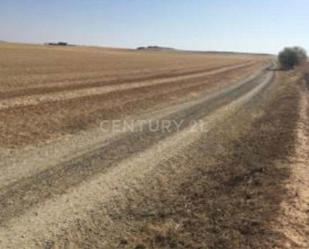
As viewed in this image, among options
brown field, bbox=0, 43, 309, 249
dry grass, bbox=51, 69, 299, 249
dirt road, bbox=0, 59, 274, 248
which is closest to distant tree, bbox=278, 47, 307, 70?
brown field, bbox=0, 43, 309, 249

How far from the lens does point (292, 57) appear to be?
86438mm

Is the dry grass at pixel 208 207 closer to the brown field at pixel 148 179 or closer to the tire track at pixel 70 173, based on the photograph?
the brown field at pixel 148 179

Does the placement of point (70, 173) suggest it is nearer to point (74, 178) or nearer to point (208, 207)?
point (74, 178)

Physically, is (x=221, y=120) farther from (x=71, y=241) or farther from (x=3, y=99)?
(x=71, y=241)

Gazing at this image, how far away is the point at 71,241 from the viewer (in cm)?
712

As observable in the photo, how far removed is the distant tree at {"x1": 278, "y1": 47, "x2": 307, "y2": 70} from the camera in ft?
283

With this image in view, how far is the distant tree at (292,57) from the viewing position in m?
86.2

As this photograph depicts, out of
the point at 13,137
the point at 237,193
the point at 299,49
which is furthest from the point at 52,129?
the point at 299,49

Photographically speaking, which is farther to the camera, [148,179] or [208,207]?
[148,179]

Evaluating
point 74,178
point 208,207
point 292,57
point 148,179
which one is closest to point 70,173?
point 74,178

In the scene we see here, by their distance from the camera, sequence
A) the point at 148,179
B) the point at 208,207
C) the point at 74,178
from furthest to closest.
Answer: the point at 148,179
the point at 74,178
the point at 208,207

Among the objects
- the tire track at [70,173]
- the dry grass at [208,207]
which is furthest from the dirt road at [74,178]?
the dry grass at [208,207]

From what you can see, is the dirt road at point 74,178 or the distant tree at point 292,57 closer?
the dirt road at point 74,178

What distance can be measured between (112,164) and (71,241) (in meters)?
4.59
